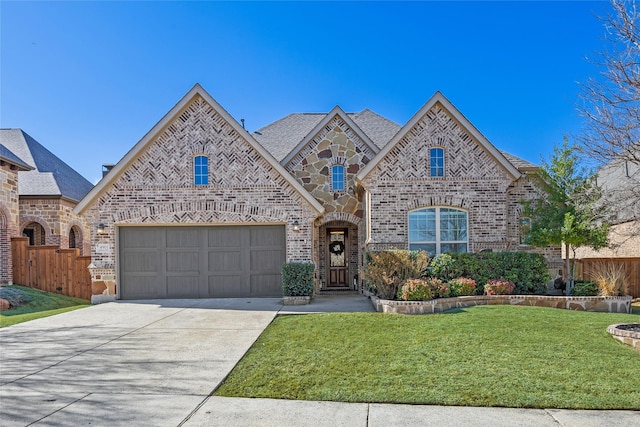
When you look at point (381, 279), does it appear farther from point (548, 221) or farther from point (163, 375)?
point (163, 375)

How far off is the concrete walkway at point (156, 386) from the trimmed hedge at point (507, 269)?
5.94 m

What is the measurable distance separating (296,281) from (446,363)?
20.7 ft

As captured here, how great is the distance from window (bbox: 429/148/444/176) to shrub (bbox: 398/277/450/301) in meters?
4.06

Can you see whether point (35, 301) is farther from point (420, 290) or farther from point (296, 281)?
point (420, 290)

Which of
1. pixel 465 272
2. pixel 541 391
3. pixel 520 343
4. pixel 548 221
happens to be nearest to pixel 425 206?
pixel 465 272

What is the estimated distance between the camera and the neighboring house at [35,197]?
52.3 feet

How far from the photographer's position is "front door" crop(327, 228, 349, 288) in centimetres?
1642

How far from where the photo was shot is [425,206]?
42.8 ft

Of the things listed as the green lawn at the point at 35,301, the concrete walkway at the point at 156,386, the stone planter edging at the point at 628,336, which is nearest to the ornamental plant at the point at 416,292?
the concrete walkway at the point at 156,386

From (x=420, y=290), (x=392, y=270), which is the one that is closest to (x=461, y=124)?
(x=392, y=270)

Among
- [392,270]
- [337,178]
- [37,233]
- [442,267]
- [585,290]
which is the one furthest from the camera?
[37,233]

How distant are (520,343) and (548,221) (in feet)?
18.7

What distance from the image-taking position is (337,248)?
16.5 meters

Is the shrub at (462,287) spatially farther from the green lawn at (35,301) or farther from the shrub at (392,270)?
the green lawn at (35,301)
